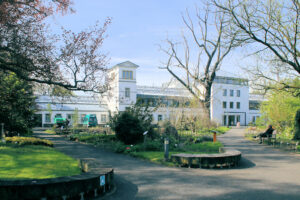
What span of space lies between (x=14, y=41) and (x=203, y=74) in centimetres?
2656

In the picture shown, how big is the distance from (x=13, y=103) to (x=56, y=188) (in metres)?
13.1

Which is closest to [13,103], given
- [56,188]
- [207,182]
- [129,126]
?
[129,126]

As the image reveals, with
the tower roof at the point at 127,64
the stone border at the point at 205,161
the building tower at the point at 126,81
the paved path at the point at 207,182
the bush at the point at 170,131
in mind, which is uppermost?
the tower roof at the point at 127,64

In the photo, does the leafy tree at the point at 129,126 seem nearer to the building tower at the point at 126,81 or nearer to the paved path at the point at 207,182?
the paved path at the point at 207,182

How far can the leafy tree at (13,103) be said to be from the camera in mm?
16372

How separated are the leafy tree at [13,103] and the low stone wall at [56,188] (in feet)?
37.4

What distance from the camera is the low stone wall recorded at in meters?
5.46

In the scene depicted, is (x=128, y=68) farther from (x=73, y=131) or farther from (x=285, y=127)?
(x=285, y=127)

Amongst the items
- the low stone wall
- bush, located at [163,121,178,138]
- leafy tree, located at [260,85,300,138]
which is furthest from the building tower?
the low stone wall

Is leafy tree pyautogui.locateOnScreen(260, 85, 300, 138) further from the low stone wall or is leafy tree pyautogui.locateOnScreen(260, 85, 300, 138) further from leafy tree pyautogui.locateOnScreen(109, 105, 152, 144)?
the low stone wall

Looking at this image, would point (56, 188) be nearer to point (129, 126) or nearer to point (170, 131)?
point (129, 126)

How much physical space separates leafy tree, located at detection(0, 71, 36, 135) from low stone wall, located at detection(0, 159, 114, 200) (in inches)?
449

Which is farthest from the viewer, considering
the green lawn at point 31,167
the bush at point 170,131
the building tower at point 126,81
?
the building tower at point 126,81

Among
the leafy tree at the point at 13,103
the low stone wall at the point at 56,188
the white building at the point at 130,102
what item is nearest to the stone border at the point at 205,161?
the low stone wall at the point at 56,188
